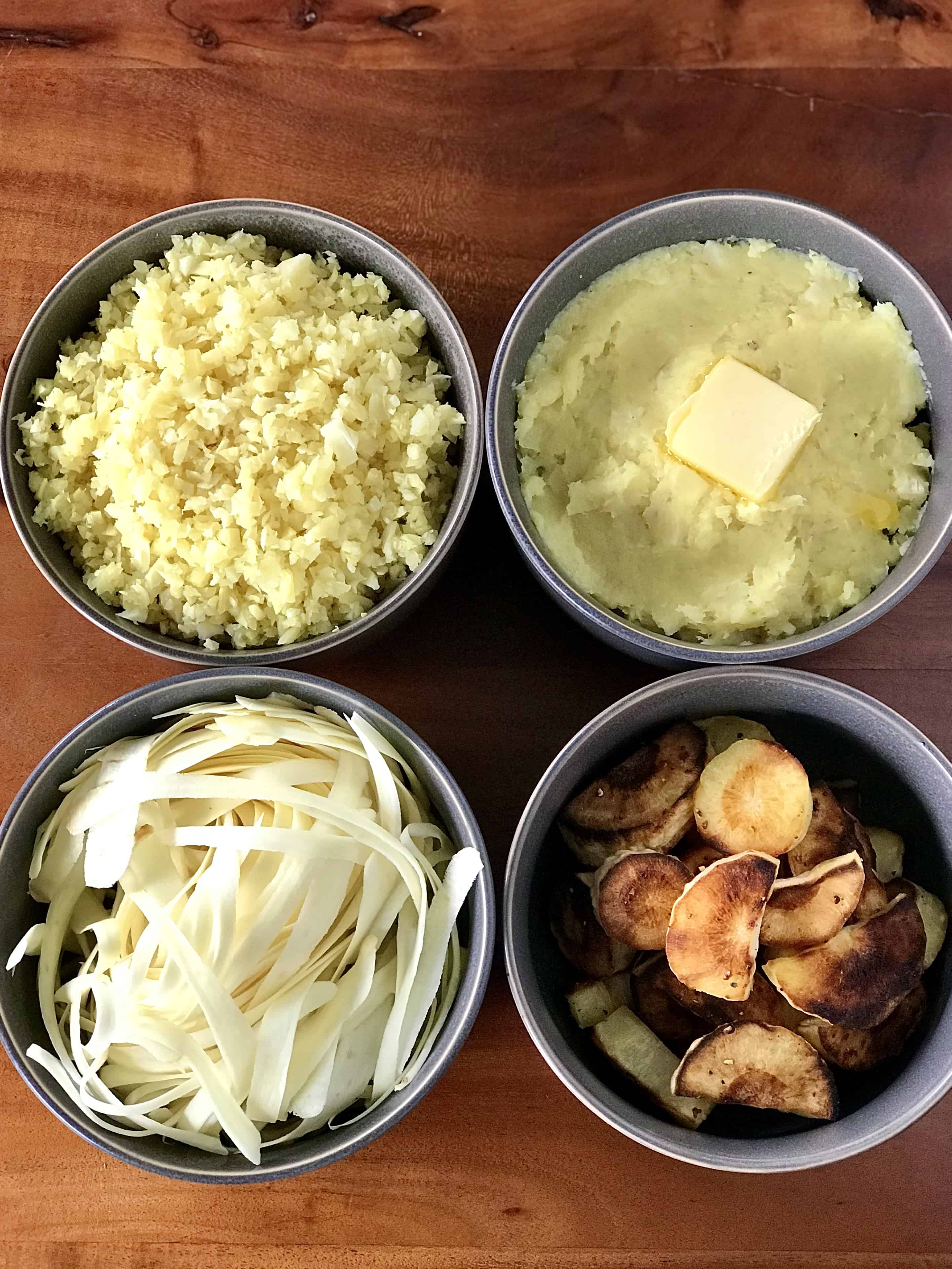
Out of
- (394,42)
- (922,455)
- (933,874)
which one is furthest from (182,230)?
(933,874)

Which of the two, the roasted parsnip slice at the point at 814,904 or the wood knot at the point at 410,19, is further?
the wood knot at the point at 410,19

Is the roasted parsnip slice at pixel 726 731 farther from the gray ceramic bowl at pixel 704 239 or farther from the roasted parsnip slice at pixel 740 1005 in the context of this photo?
the roasted parsnip slice at pixel 740 1005

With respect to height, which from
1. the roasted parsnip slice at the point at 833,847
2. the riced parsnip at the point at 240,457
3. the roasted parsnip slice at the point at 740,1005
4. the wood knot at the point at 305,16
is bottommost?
the roasted parsnip slice at the point at 740,1005

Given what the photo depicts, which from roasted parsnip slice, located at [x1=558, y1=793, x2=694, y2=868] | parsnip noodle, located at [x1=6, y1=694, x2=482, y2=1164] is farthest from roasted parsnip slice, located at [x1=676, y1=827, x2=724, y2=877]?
parsnip noodle, located at [x1=6, y1=694, x2=482, y2=1164]

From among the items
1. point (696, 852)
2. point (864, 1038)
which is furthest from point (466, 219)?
point (864, 1038)

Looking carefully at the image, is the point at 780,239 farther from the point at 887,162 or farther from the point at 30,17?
the point at 30,17

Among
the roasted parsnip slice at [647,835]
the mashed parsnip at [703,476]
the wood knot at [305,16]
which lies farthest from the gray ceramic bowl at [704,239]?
the wood knot at [305,16]
